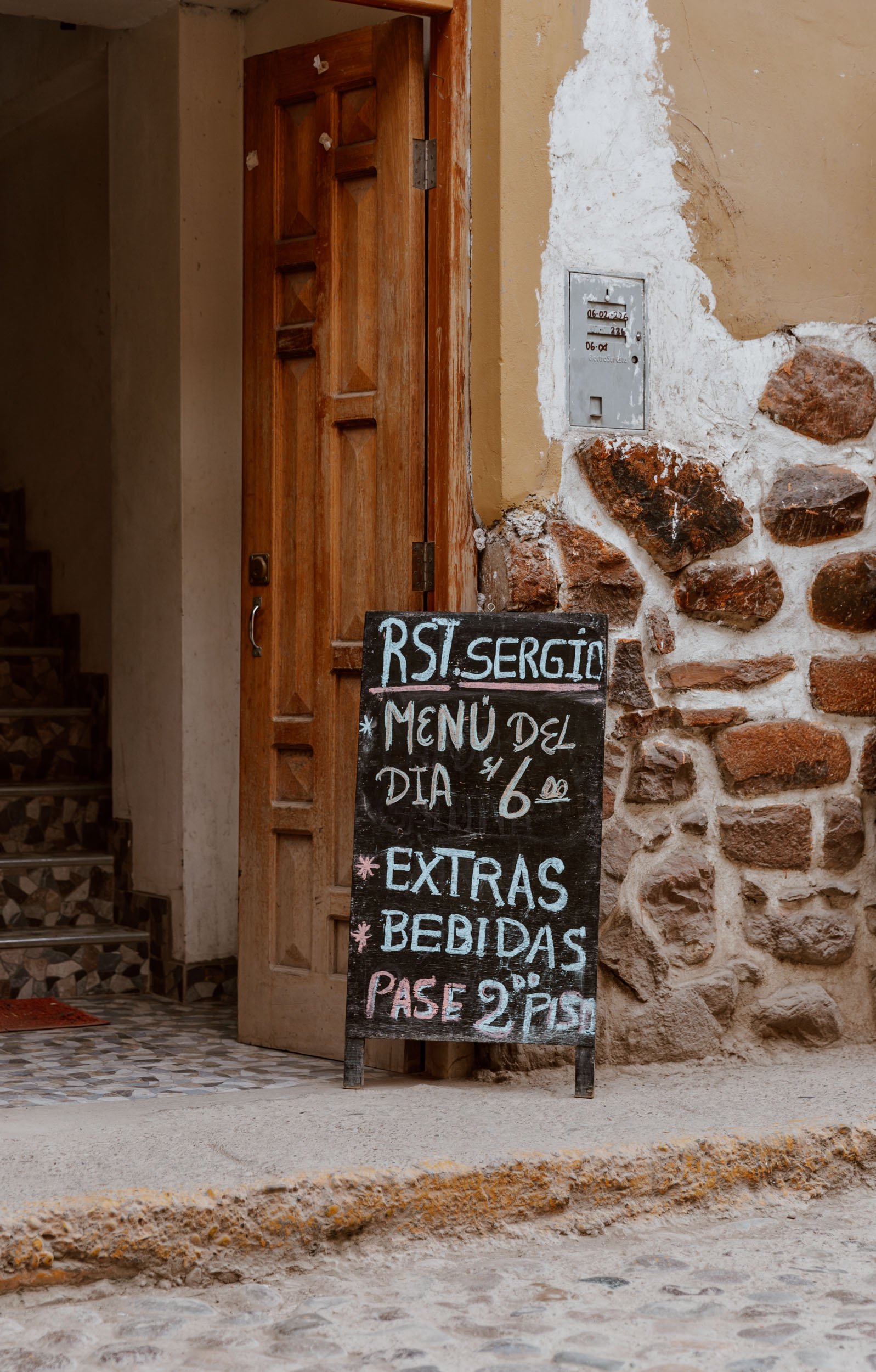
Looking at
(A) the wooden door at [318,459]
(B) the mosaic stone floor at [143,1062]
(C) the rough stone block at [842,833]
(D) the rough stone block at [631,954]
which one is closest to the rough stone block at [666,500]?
(A) the wooden door at [318,459]

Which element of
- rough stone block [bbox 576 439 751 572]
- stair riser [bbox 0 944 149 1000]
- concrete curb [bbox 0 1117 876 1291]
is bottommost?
concrete curb [bbox 0 1117 876 1291]

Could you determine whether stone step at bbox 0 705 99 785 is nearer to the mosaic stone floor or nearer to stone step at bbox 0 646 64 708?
stone step at bbox 0 646 64 708

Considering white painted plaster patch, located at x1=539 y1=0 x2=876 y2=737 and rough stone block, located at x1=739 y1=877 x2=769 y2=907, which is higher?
white painted plaster patch, located at x1=539 y1=0 x2=876 y2=737

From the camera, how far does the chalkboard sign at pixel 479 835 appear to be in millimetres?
3697

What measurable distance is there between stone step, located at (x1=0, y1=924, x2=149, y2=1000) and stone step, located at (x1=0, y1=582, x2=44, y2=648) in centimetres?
187

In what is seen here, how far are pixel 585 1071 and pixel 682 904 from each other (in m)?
0.59

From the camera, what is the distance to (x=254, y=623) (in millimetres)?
4453

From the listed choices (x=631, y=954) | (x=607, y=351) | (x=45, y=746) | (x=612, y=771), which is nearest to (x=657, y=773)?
(x=612, y=771)

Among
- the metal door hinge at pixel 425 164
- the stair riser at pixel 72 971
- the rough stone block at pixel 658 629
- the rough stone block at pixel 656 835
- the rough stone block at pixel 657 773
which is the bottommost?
the stair riser at pixel 72 971

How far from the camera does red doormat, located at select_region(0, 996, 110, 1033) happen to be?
15.9ft

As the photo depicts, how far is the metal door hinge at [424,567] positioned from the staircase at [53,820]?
2038 millimetres

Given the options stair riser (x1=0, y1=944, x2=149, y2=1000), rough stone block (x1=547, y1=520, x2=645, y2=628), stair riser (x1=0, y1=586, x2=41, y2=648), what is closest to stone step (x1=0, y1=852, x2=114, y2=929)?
stair riser (x1=0, y1=944, x2=149, y2=1000)

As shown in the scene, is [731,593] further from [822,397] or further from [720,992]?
[720,992]

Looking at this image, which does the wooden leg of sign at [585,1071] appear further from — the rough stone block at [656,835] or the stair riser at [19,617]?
the stair riser at [19,617]
